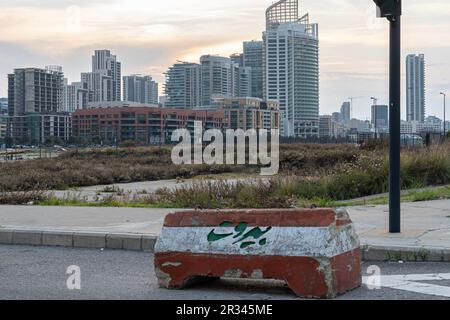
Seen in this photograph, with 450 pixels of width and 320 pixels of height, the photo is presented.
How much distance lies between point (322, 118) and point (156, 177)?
13323 cm

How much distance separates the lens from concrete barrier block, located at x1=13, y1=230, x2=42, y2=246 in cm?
1157

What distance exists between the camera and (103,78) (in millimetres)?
186000

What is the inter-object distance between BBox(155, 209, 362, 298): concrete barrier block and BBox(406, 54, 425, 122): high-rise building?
14812cm

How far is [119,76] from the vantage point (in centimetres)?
19612

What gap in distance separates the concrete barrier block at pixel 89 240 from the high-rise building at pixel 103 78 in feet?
579

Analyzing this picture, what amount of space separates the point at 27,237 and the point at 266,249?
19.6ft

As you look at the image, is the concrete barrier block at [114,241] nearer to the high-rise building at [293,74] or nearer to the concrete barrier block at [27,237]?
the concrete barrier block at [27,237]

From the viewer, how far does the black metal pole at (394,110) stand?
394 inches

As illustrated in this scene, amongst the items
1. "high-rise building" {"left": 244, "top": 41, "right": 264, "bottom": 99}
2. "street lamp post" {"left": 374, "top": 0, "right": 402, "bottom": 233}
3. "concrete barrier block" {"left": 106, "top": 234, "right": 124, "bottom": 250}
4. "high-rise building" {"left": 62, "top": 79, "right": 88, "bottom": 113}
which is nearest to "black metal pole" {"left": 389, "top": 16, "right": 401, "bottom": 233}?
"street lamp post" {"left": 374, "top": 0, "right": 402, "bottom": 233}

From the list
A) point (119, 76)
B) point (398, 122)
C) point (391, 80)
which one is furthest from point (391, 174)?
point (119, 76)

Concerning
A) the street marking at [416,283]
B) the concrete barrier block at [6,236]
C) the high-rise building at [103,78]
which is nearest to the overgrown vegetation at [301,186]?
the concrete barrier block at [6,236]

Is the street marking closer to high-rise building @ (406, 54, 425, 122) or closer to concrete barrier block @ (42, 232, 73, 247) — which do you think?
concrete barrier block @ (42, 232, 73, 247)

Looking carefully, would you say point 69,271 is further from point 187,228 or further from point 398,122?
point 398,122
